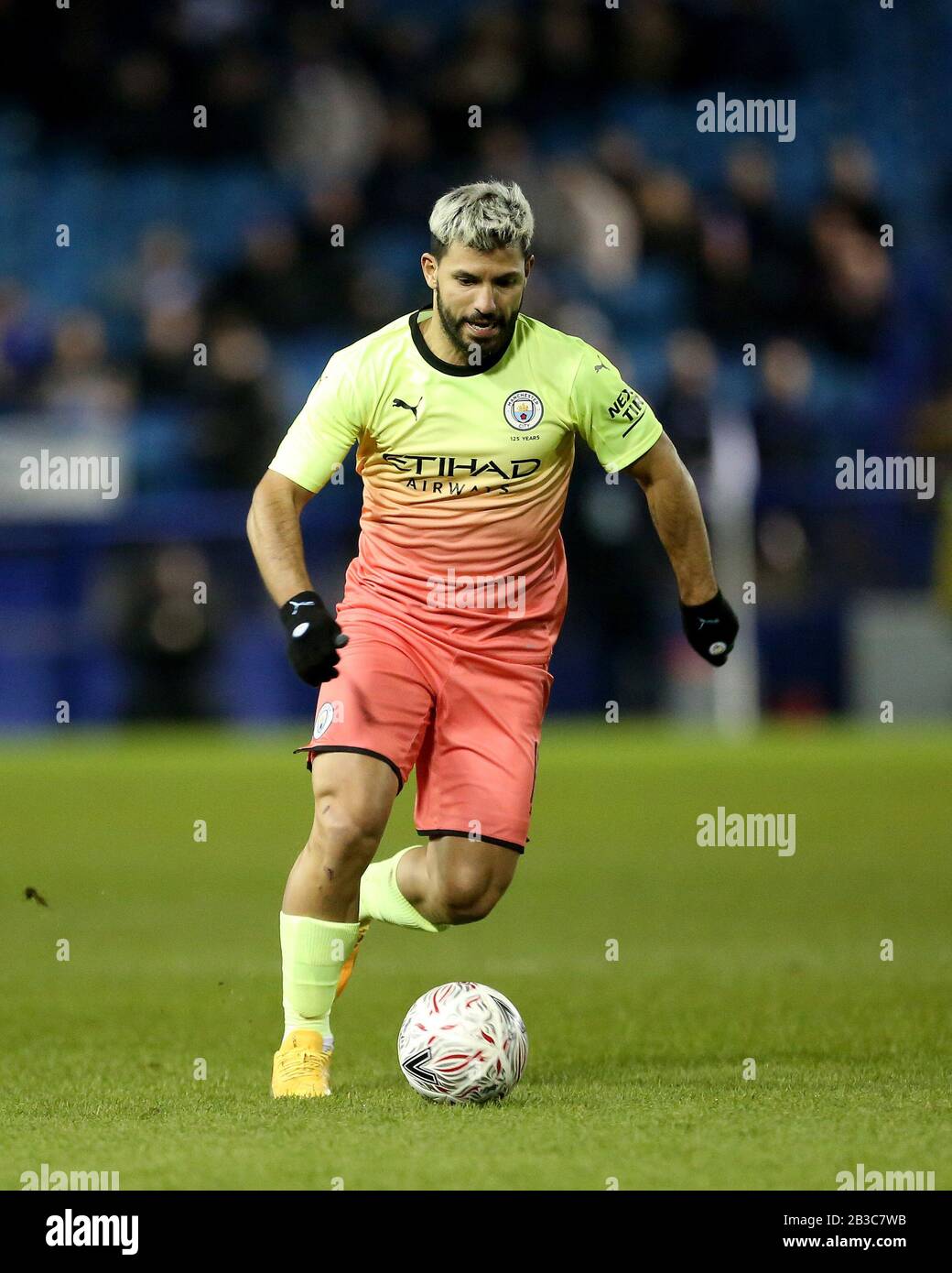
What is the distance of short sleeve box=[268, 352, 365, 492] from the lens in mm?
5711

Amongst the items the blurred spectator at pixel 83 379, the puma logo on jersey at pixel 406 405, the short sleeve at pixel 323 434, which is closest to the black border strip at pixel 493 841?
the short sleeve at pixel 323 434

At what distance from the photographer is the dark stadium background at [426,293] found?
15.8m

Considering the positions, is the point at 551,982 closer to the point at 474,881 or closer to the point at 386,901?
the point at 386,901

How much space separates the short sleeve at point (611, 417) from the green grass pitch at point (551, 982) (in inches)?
66.2

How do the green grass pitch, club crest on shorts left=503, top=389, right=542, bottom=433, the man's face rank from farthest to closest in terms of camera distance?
1. club crest on shorts left=503, top=389, right=542, bottom=433
2. the man's face
3. the green grass pitch

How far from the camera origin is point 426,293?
18.2 m

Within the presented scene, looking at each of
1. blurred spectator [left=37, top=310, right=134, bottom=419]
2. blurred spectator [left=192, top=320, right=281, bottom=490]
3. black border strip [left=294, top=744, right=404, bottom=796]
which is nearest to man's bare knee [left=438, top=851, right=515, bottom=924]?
black border strip [left=294, top=744, right=404, bottom=796]

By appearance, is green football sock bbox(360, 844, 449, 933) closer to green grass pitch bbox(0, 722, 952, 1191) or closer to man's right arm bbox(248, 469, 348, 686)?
green grass pitch bbox(0, 722, 952, 1191)

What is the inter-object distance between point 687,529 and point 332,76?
1509 cm

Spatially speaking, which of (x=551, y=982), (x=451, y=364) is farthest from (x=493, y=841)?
(x=551, y=982)

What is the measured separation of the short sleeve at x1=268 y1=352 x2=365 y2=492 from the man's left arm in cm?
79

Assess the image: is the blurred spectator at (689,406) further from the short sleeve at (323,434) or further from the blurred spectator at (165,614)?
the short sleeve at (323,434)

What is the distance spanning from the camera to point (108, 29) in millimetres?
20906
